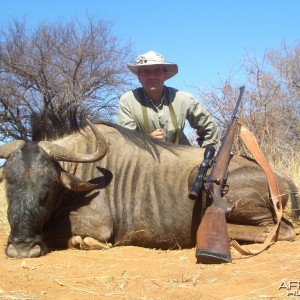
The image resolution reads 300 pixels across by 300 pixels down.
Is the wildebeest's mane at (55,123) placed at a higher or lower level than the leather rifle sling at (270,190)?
higher

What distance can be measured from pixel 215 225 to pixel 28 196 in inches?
61.6

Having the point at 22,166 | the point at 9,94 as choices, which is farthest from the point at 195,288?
the point at 9,94

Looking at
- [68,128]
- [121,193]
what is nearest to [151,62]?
[68,128]

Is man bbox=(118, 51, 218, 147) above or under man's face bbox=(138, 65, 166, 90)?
under

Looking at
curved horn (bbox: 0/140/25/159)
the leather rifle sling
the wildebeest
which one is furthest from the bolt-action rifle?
curved horn (bbox: 0/140/25/159)

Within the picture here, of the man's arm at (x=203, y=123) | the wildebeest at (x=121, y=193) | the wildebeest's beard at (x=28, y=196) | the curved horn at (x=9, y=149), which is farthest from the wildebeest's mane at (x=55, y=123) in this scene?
the man's arm at (x=203, y=123)

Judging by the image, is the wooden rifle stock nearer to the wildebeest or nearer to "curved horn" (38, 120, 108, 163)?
the wildebeest

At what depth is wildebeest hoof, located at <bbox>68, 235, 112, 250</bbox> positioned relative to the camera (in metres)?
4.62

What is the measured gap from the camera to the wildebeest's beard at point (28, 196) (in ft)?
13.8

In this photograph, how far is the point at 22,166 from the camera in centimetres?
437

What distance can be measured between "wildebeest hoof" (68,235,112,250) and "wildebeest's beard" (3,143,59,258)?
339 millimetres

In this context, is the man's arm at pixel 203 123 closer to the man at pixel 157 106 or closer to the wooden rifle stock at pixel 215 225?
the man at pixel 157 106

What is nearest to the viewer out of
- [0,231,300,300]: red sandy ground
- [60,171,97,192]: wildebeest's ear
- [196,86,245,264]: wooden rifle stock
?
[0,231,300,300]: red sandy ground

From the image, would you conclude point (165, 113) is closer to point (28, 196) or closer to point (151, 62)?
point (151, 62)
